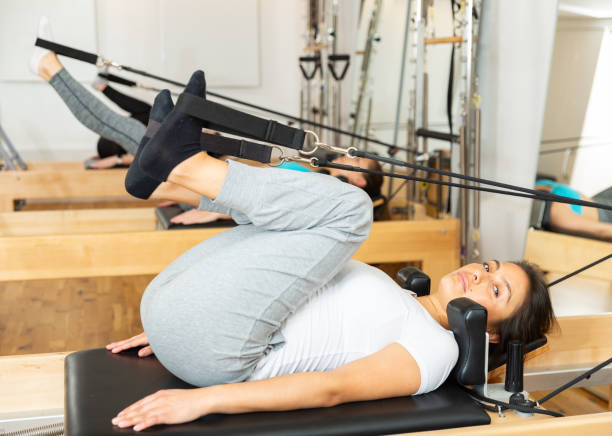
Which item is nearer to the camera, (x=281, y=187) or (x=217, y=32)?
(x=281, y=187)

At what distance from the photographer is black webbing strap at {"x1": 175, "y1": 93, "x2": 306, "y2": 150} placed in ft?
3.91

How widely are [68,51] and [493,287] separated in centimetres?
197

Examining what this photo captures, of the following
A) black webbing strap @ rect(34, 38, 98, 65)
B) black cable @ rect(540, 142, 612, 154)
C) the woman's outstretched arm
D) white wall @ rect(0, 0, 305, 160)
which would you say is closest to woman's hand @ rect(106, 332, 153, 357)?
the woman's outstretched arm

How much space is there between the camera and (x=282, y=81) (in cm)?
703

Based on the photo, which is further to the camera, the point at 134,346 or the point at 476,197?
the point at 476,197

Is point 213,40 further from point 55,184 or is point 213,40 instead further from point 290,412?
point 290,412

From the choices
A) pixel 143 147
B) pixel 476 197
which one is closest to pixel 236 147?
pixel 143 147

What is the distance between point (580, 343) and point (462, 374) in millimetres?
613

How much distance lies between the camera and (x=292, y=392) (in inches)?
48.2

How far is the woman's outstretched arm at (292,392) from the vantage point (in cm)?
117

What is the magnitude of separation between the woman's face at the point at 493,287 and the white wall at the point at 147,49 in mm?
5410

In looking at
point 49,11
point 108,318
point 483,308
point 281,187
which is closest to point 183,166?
point 281,187

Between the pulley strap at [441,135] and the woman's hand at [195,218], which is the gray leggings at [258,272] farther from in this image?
→ the pulley strap at [441,135]

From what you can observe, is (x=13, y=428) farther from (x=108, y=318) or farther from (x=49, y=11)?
(x=49, y=11)
